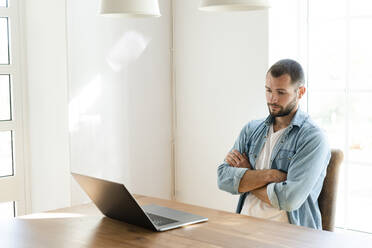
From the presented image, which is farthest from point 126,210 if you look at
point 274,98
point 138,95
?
point 138,95

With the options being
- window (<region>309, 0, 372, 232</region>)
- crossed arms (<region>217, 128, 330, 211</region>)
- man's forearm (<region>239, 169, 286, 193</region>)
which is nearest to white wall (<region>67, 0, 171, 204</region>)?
window (<region>309, 0, 372, 232</region>)

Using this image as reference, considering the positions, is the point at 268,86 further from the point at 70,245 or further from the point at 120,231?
the point at 70,245

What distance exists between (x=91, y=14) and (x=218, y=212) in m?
1.82

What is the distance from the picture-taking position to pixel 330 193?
265 cm

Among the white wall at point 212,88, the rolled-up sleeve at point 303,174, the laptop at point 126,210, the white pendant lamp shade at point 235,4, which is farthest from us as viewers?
the white wall at point 212,88

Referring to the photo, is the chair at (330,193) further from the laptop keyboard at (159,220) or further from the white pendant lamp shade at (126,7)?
the white pendant lamp shade at (126,7)

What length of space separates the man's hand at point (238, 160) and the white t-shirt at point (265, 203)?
59mm

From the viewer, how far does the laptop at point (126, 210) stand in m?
2.09

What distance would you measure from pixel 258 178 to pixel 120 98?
157 cm

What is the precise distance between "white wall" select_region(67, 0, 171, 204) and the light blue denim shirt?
1.22 metres

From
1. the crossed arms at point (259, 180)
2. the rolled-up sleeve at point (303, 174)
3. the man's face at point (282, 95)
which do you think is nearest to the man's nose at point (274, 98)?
the man's face at point (282, 95)

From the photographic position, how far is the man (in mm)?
2543

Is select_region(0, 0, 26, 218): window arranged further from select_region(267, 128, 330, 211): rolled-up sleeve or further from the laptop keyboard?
select_region(267, 128, 330, 211): rolled-up sleeve

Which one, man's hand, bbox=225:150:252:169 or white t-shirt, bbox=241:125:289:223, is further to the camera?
man's hand, bbox=225:150:252:169
